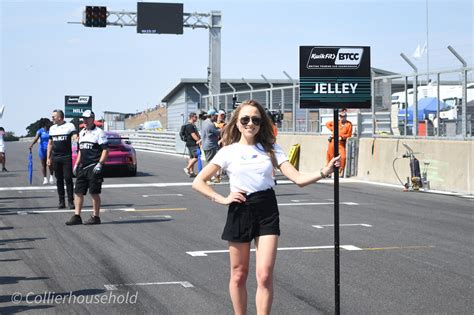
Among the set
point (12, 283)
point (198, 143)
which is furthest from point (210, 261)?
point (198, 143)

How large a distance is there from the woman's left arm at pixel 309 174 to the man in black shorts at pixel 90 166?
23.1ft

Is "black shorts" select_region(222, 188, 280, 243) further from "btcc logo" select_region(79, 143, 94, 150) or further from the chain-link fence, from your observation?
the chain-link fence

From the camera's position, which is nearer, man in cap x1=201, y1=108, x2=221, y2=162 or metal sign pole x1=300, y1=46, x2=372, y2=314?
metal sign pole x1=300, y1=46, x2=372, y2=314

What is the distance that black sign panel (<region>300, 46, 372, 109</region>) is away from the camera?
6.54 m

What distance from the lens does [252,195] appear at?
6.23 metres

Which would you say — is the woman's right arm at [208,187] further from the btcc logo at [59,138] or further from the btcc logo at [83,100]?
the btcc logo at [83,100]

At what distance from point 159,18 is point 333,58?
1397 inches

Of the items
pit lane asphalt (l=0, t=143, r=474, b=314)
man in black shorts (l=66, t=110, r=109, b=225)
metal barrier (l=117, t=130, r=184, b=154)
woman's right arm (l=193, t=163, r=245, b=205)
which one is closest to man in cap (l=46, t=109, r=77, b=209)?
pit lane asphalt (l=0, t=143, r=474, b=314)

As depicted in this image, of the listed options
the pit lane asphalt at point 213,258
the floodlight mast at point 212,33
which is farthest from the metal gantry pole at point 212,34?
the pit lane asphalt at point 213,258

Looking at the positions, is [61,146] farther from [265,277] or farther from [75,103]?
[75,103]

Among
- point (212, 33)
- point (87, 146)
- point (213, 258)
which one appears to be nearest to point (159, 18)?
point (212, 33)

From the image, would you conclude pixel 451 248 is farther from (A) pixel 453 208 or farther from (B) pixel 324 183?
(B) pixel 324 183

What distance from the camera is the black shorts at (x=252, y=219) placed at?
6.15 m

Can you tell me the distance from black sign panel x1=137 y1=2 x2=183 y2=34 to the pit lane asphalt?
2493 cm
